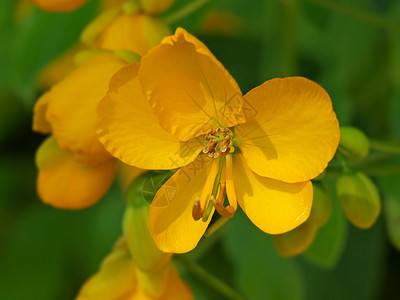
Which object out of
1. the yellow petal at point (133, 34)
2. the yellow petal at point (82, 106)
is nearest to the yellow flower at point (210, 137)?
the yellow petal at point (82, 106)

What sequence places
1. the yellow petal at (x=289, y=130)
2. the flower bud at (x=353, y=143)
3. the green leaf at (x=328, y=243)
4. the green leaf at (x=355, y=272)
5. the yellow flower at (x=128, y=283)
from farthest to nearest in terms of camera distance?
the green leaf at (x=355, y=272)
the green leaf at (x=328, y=243)
the yellow flower at (x=128, y=283)
the flower bud at (x=353, y=143)
the yellow petal at (x=289, y=130)

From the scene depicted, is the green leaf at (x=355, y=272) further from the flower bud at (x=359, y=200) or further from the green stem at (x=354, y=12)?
the flower bud at (x=359, y=200)

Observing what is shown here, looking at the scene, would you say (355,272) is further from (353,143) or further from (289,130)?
(289,130)

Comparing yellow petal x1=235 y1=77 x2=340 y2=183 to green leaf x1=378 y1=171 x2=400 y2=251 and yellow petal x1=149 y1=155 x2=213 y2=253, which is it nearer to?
yellow petal x1=149 y1=155 x2=213 y2=253

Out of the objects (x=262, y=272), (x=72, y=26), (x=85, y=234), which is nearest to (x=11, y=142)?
(x=85, y=234)

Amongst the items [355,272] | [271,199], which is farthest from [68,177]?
[355,272]

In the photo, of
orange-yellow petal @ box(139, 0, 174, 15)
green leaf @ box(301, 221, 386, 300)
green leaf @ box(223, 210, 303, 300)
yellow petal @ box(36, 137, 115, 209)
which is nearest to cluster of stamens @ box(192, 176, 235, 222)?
yellow petal @ box(36, 137, 115, 209)
